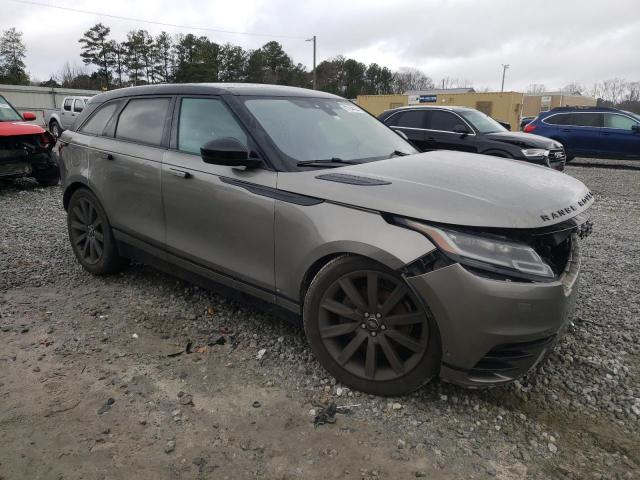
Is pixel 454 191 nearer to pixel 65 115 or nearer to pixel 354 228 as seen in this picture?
pixel 354 228

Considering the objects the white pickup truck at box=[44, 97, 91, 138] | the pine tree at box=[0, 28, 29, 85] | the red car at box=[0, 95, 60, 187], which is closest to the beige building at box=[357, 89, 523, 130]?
the white pickup truck at box=[44, 97, 91, 138]

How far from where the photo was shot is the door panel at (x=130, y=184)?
352cm

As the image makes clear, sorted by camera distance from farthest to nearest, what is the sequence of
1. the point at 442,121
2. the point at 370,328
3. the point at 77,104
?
the point at 77,104
the point at 442,121
the point at 370,328

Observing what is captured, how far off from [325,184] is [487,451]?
1.54m

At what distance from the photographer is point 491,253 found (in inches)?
86.4

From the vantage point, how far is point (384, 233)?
2.35 meters

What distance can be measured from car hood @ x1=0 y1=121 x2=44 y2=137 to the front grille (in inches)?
339

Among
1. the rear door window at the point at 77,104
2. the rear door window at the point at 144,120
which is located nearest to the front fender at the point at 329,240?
the rear door window at the point at 144,120

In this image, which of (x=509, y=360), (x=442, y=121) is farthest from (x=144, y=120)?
(x=442, y=121)

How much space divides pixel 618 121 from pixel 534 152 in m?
5.96

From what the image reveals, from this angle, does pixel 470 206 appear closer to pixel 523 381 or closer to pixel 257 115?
pixel 523 381

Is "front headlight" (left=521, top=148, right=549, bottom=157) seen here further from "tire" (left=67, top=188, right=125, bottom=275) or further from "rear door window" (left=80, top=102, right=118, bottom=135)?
"tire" (left=67, top=188, right=125, bottom=275)

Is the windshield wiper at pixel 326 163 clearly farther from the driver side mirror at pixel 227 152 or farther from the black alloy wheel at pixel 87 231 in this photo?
the black alloy wheel at pixel 87 231

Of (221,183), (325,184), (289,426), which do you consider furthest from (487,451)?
(221,183)
